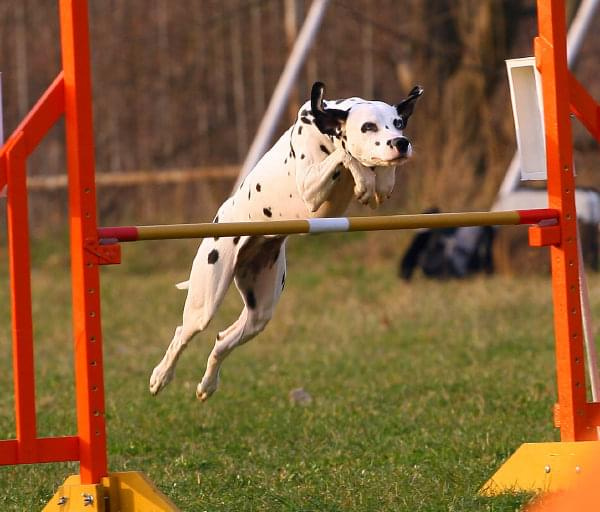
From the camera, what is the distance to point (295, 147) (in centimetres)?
482

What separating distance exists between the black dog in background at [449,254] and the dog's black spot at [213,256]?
7043 millimetres

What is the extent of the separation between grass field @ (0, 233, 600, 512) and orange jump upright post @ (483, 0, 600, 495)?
0.71 ft

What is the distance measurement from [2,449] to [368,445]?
7.53ft

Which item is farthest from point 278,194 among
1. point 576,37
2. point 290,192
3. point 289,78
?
point 576,37

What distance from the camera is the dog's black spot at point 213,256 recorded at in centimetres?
516

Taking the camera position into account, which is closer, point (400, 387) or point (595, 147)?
point (400, 387)

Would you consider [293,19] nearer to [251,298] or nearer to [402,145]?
[251,298]

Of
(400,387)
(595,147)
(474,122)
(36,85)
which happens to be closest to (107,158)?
(36,85)

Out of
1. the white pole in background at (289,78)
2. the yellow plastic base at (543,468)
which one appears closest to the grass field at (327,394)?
the yellow plastic base at (543,468)

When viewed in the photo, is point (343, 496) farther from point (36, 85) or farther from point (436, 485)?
point (36, 85)

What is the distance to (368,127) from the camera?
14.7 ft

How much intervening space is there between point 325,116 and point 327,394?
3.21 meters

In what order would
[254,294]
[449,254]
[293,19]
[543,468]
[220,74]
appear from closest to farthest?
[543,468], [254,294], [449,254], [293,19], [220,74]

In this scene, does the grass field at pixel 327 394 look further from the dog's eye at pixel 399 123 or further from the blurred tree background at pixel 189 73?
the blurred tree background at pixel 189 73
